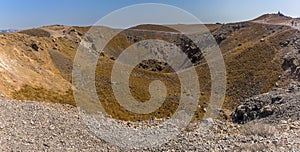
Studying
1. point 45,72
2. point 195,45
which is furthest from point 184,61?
point 45,72

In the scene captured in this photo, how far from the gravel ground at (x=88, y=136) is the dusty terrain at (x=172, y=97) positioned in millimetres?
40

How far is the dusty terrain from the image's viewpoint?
13.6 metres

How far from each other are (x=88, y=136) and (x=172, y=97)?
1096 inches

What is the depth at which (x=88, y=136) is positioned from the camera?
50.1 ft

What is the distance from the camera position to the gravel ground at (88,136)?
1222cm

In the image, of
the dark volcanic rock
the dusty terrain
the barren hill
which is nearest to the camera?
the dusty terrain

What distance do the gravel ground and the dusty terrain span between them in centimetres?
4

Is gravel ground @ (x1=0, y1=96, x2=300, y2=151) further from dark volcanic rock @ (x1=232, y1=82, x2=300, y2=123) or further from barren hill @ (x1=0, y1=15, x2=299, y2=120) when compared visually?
barren hill @ (x1=0, y1=15, x2=299, y2=120)

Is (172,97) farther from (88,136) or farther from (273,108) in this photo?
(88,136)

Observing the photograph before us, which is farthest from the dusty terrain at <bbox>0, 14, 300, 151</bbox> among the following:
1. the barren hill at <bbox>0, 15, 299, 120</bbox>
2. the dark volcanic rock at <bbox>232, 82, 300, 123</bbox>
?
the barren hill at <bbox>0, 15, 299, 120</bbox>

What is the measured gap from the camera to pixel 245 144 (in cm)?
1205

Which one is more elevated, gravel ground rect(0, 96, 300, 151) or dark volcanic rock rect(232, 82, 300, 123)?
gravel ground rect(0, 96, 300, 151)

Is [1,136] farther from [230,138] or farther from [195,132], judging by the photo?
[230,138]

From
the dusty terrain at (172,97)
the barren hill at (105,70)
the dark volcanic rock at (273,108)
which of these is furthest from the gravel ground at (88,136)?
the barren hill at (105,70)
